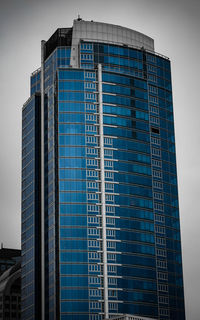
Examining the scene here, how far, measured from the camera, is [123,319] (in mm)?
178750

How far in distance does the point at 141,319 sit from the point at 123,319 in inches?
150

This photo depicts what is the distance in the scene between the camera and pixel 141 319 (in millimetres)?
178875
